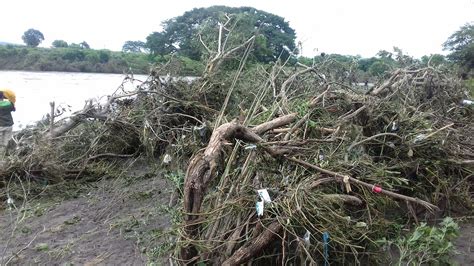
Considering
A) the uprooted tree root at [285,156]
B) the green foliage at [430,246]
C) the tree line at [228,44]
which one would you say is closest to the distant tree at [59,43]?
the tree line at [228,44]

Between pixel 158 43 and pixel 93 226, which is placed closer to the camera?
pixel 93 226

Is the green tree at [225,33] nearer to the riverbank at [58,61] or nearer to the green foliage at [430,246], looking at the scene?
the green foliage at [430,246]

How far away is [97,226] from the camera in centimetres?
378

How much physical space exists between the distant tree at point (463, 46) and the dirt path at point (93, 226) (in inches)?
614

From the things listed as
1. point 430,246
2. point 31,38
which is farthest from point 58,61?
point 430,246

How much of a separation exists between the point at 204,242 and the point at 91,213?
195cm

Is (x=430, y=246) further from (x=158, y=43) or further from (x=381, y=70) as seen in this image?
(x=158, y=43)

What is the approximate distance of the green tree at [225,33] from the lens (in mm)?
6535

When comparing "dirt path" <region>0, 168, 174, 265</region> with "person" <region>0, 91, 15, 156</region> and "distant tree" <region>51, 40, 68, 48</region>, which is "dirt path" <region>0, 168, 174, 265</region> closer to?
"person" <region>0, 91, 15, 156</region>

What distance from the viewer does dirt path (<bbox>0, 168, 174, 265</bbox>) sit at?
10.6 feet

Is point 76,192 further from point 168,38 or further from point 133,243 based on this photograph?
point 168,38

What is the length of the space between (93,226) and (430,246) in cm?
266

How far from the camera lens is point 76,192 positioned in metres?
4.67

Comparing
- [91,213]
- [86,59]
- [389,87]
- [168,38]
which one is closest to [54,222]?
[91,213]
